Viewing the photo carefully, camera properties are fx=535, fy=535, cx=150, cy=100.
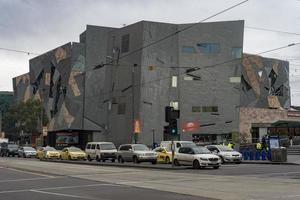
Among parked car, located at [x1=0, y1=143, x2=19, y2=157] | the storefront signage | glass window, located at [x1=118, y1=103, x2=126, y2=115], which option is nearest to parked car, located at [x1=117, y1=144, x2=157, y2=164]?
the storefront signage

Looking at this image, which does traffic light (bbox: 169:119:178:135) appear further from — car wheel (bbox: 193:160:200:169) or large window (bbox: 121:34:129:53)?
large window (bbox: 121:34:129:53)

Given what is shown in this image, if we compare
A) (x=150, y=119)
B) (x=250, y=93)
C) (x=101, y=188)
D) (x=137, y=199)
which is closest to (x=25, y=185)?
(x=101, y=188)

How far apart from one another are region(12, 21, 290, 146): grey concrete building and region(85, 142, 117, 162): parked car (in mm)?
21247

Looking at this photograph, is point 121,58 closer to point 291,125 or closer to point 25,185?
point 291,125

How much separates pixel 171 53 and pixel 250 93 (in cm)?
2111

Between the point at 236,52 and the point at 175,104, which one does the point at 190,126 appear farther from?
the point at 236,52

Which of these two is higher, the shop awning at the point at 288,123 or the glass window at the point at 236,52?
the glass window at the point at 236,52

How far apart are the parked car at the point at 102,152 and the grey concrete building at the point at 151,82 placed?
2125 cm

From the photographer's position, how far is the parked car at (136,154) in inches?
1618

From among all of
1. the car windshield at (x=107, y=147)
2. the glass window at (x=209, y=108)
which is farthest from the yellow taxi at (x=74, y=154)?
Answer: the glass window at (x=209, y=108)

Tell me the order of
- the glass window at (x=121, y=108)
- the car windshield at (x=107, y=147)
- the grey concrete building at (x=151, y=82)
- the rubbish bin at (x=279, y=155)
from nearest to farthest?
the rubbish bin at (x=279, y=155) < the car windshield at (x=107, y=147) < the grey concrete building at (x=151, y=82) < the glass window at (x=121, y=108)

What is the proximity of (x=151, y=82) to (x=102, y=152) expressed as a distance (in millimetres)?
27774

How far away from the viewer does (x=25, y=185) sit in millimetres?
20969

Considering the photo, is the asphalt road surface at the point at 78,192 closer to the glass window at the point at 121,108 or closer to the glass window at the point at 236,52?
the glass window at the point at 121,108
